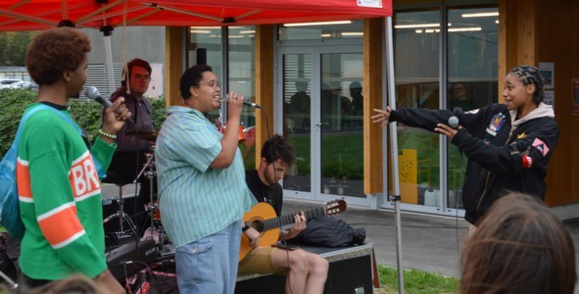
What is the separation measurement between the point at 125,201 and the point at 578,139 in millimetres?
5301

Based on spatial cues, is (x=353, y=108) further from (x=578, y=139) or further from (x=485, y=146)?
(x=485, y=146)

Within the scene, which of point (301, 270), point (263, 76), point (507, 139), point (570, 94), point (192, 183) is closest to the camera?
point (192, 183)

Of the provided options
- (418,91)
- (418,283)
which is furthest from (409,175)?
(418,283)

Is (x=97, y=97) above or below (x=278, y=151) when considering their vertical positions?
above

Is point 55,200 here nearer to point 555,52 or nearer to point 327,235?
point 327,235

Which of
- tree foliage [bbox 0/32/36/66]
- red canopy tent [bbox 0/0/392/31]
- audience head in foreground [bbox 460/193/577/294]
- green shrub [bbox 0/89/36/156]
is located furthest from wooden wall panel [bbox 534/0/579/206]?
tree foliage [bbox 0/32/36/66]

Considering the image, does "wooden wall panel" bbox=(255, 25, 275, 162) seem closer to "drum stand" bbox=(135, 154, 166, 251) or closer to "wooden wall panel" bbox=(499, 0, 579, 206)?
"wooden wall panel" bbox=(499, 0, 579, 206)

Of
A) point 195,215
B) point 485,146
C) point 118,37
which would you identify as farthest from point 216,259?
point 118,37

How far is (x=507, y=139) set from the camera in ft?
17.5

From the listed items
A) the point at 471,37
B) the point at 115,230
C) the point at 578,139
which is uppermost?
the point at 471,37

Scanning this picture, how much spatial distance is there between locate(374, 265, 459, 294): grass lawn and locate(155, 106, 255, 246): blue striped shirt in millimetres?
2680

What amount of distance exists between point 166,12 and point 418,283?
10.7ft

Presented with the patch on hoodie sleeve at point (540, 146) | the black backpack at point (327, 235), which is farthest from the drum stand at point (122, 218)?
the patch on hoodie sleeve at point (540, 146)

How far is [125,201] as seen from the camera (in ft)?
24.0
